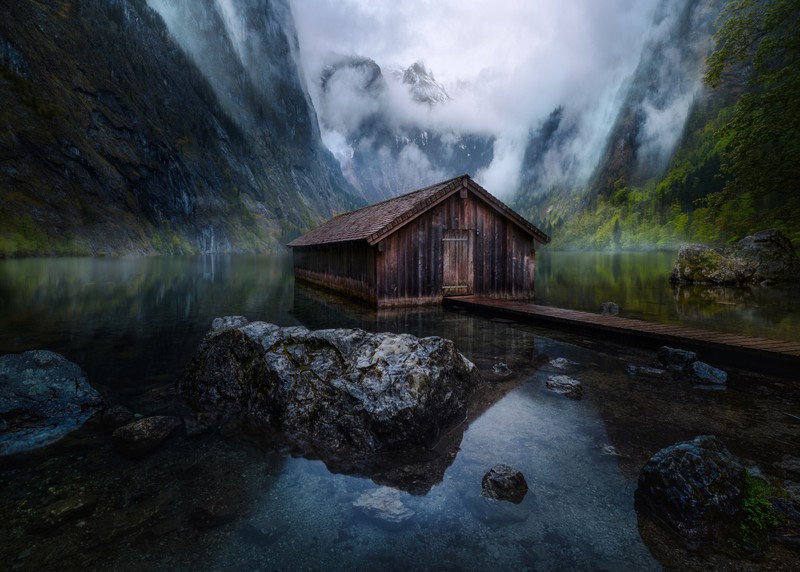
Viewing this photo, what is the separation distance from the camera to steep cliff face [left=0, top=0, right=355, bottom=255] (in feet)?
220

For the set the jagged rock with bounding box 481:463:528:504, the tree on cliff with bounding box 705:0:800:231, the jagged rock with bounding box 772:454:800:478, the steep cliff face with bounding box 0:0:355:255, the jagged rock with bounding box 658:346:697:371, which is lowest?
the jagged rock with bounding box 481:463:528:504

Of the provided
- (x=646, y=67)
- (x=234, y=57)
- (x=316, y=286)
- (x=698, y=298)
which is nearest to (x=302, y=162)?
(x=234, y=57)

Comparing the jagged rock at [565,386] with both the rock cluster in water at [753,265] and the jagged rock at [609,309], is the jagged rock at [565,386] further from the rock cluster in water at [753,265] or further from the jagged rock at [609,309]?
the rock cluster in water at [753,265]

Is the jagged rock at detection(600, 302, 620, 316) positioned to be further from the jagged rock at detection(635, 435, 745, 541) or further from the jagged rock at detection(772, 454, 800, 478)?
the jagged rock at detection(635, 435, 745, 541)

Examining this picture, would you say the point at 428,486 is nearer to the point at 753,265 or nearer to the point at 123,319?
the point at 123,319

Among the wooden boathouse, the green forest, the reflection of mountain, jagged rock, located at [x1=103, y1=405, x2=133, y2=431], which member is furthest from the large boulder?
the green forest

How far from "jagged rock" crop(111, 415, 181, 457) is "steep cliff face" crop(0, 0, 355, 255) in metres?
71.9

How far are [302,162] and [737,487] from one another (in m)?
191

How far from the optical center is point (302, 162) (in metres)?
179

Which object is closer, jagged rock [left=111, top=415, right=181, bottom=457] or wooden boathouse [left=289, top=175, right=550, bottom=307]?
jagged rock [left=111, top=415, right=181, bottom=457]

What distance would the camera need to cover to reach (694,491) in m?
4.14

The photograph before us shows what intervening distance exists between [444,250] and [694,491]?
51.0 feet

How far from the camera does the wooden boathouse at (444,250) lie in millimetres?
18031

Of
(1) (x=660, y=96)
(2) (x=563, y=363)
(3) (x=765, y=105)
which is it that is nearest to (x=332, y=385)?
(2) (x=563, y=363)
